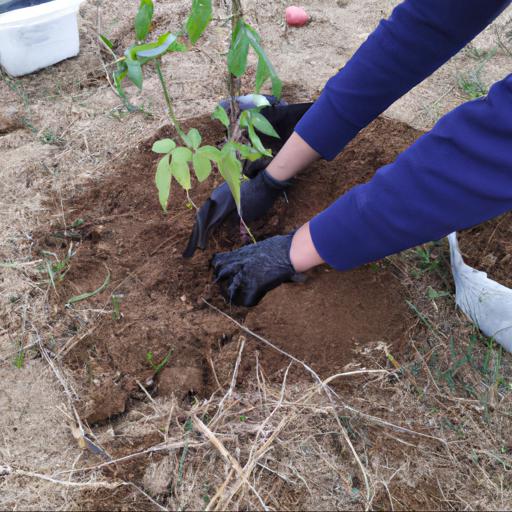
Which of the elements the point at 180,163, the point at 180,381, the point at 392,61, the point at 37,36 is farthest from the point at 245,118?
the point at 37,36

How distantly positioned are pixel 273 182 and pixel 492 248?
657mm

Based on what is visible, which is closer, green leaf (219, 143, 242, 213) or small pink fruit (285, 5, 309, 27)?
green leaf (219, 143, 242, 213)

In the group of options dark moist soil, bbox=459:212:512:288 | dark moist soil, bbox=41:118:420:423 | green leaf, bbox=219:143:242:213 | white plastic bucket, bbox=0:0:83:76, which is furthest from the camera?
white plastic bucket, bbox=0:0:83:76

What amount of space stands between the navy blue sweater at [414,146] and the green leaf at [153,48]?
19.4 inches

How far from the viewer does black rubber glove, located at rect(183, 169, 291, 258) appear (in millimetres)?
1476

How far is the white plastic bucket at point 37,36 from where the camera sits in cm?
203

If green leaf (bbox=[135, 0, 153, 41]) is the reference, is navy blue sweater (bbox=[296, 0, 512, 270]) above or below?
below

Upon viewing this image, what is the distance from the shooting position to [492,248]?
1.50 m

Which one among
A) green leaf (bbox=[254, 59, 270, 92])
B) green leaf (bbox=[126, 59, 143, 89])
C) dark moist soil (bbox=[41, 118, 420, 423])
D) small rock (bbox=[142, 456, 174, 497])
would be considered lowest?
small rock (bbox=[142, 456, 174, 497])

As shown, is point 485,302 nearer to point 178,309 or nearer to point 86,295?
point 178,309

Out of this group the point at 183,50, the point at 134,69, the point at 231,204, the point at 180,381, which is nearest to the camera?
the point at 134,69

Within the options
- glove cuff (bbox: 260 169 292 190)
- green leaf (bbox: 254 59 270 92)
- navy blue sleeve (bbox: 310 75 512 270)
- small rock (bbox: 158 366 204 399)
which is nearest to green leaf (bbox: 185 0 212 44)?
green leaf (bbox: 254 59 270 92)

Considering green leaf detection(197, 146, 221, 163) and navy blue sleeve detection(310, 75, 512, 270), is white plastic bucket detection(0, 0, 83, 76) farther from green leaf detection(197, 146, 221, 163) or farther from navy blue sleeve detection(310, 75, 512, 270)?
navy blue sleeve detection(310, 75, 512, 270)

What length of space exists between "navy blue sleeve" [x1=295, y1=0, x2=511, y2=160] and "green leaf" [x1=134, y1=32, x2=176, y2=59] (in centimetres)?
60
